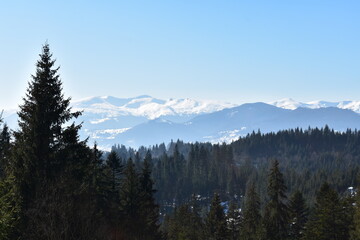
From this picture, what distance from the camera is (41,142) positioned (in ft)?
82.0

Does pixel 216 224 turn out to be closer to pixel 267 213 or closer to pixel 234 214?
pixel 267 213

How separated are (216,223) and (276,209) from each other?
9.23 meters

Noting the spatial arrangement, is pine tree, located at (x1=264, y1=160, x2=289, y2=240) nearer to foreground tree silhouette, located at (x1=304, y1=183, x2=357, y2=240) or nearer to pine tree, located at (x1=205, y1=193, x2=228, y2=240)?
foreground tree silhouette, located at (x1=304, y1=183, x2=357, y2=240)

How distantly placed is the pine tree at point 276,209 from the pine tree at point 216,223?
5.90m

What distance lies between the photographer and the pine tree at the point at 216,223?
53.7 metres

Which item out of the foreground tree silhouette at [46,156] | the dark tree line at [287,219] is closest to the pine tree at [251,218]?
the dark tree line at [287,219]

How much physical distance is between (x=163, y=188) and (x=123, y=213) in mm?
156058

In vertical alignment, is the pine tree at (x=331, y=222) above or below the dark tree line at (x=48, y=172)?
below

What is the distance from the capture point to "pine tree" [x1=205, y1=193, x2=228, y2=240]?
53.7m

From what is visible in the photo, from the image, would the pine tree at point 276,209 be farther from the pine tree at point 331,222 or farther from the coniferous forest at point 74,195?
the pine tree at point 331,222

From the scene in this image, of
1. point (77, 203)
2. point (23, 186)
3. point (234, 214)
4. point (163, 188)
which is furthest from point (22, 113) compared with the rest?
point (163, 188)

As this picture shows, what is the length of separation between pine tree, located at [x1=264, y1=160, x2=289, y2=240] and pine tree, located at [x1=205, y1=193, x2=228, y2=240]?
590cm

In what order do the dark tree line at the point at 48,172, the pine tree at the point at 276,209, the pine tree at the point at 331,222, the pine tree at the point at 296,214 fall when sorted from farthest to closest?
the pine tree at the point at 296,214 < the pine tree at the point at 276,209 < the pine tree at the point at 331,222 < the dark tree line at the point at 48,172

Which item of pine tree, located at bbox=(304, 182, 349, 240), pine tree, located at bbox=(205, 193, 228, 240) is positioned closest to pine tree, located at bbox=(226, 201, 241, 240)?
pine tree, located at bbox=(205, 193, 228, 240)
